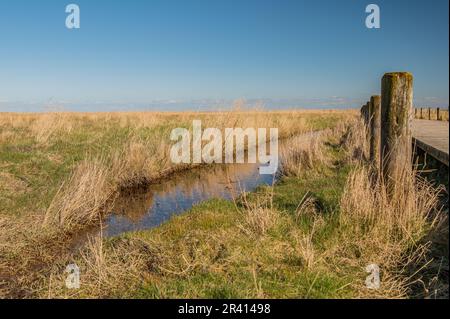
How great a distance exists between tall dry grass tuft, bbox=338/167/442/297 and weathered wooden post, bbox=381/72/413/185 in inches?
6.8

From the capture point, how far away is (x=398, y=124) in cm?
518

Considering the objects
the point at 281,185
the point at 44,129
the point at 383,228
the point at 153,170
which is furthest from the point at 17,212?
the point at 44,129

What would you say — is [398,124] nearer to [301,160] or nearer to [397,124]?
[397,124]

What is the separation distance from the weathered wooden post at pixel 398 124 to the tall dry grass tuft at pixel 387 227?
173 mm

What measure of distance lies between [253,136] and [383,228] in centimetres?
1220

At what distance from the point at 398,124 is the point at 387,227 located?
135cm

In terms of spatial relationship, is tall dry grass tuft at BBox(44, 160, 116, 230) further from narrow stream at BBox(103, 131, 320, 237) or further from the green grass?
the green grass

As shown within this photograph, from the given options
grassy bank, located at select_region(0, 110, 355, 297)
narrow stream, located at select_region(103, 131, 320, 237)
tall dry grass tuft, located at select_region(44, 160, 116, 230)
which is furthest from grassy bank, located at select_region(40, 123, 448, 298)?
tall dry grass tuft, located at select_region(44, 160, 116, 230)

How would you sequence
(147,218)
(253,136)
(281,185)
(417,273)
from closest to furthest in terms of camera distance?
(417,273), (147,218), (281,185), (253,136)

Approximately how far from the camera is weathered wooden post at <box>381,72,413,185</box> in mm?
5148

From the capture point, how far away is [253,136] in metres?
16.9

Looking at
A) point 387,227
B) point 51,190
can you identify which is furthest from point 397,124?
point 51,190

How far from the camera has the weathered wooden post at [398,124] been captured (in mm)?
5148
